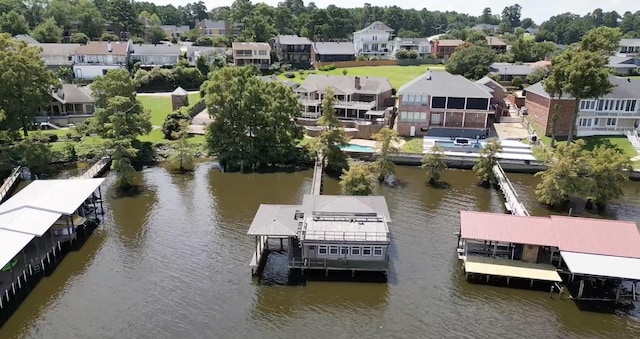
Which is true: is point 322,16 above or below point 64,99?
above

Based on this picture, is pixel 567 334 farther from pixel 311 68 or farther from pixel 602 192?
pixel 311 68

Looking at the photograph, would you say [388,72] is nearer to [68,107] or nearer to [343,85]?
[343,85]

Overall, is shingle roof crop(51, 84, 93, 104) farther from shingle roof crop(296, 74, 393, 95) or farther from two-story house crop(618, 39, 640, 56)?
two-story house crop(618, 39, 640, 56)

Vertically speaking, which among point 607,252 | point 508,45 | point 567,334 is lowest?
point 567,334

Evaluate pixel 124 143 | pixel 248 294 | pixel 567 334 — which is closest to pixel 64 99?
pixel 124 143

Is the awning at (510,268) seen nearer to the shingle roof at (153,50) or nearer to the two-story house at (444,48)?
the shingle roof at (153,50)

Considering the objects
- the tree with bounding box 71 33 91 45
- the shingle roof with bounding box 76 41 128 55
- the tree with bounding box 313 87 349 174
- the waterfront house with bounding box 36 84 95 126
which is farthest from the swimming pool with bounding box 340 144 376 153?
the tree with bounding box 71 33 91 45
